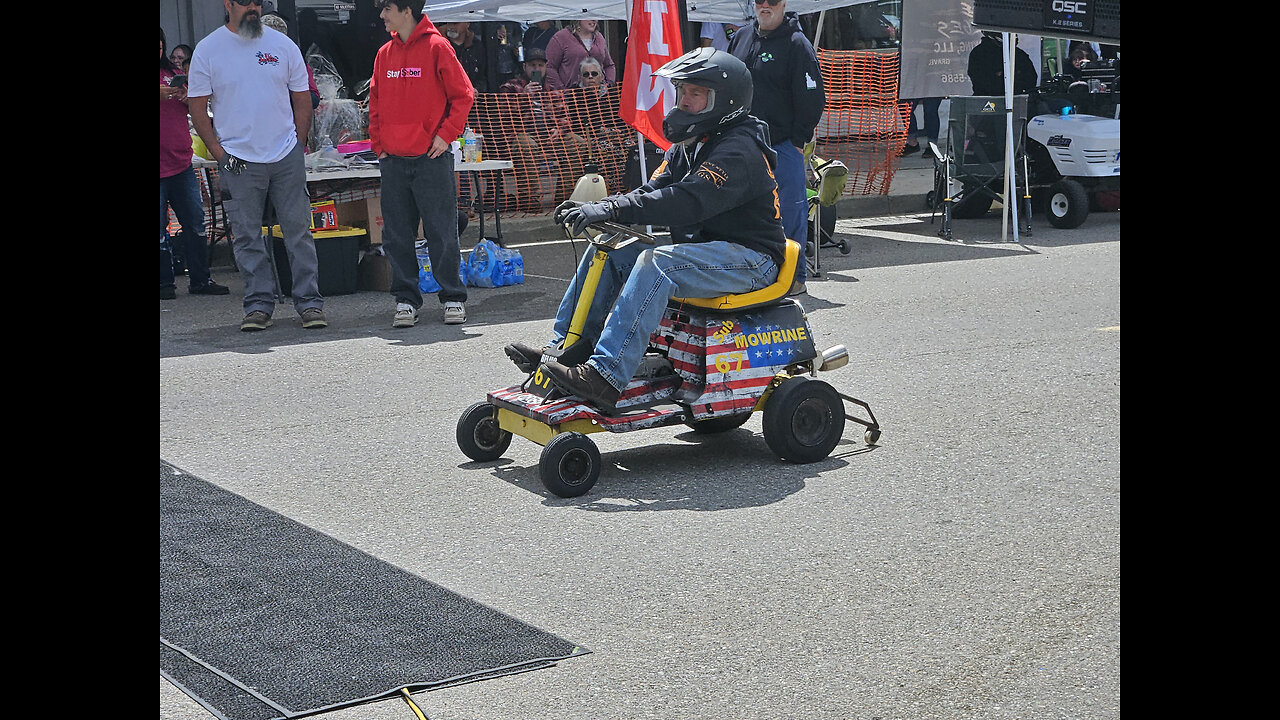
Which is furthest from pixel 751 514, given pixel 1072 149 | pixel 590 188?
pixel 1072 149

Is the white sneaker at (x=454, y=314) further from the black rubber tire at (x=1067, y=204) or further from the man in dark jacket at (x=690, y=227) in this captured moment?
the black rubber tire at (x=1067, y=204)

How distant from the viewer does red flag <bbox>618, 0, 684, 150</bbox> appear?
10.7m

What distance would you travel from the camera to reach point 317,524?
5.19 m

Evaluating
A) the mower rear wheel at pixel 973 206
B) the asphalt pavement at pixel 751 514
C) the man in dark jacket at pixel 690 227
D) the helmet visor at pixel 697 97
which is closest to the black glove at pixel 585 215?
the man in dark jacket at pixel 690 227

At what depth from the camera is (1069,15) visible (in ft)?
10.2

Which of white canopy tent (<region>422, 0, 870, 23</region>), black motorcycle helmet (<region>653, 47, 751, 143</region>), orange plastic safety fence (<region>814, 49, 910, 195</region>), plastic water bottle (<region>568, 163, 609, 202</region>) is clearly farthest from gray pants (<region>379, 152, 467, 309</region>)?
orange plastic safety fence (<region>814, 49, 910, 195</region>)

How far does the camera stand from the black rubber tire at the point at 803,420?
580 cm

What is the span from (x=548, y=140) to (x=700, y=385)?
974cm

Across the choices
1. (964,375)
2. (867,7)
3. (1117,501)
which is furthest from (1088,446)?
(867,7)

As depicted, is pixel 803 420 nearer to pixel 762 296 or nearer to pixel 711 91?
pixel 762 296

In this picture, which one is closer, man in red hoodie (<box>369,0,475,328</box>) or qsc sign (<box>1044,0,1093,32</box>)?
qsc sign (<box>1044,0,1093,32</box>)

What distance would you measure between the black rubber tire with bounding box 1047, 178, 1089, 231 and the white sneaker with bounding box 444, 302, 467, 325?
6.79 m

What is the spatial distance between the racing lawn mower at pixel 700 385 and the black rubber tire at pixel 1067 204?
27.4ft

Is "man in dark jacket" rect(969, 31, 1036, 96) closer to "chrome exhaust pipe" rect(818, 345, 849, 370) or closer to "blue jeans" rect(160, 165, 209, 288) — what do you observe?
"blue jeans" rect(160, 165, 209, 288)
